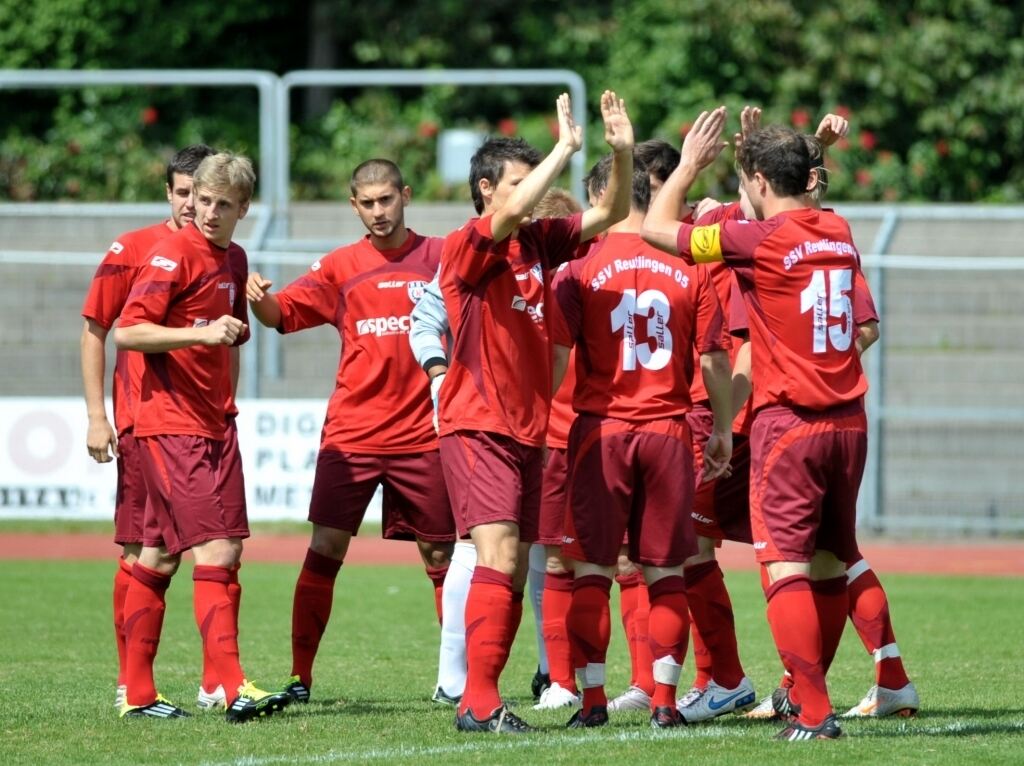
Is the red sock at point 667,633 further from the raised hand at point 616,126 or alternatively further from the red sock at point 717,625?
the raised hand at point 616,126

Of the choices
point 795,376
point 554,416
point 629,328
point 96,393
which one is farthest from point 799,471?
point 96,393

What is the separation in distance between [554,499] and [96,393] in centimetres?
210

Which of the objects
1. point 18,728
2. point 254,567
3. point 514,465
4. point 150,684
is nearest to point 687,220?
point 514,465

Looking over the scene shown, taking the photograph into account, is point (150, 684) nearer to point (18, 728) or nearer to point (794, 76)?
point (18, 728)

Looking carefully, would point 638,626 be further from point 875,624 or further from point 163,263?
point 163,263

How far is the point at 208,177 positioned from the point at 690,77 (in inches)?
616

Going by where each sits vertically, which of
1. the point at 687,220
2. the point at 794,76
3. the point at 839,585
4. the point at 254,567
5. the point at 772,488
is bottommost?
the point at 254,567

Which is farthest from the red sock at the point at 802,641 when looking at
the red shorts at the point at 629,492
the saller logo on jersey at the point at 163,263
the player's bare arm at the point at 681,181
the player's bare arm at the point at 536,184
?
the saller logo on jersey at the point at 163,263

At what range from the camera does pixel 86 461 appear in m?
15.3

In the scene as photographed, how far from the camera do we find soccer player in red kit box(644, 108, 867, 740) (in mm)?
6129

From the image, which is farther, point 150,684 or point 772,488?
point 150,684

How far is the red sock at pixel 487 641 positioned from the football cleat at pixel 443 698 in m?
1.14

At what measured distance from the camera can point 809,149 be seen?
6.46 meters

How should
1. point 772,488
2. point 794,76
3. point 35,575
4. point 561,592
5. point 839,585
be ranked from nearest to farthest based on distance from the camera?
point 772,488 < point 839,585 < point 561,592 < point 35,575 < point 794,76
